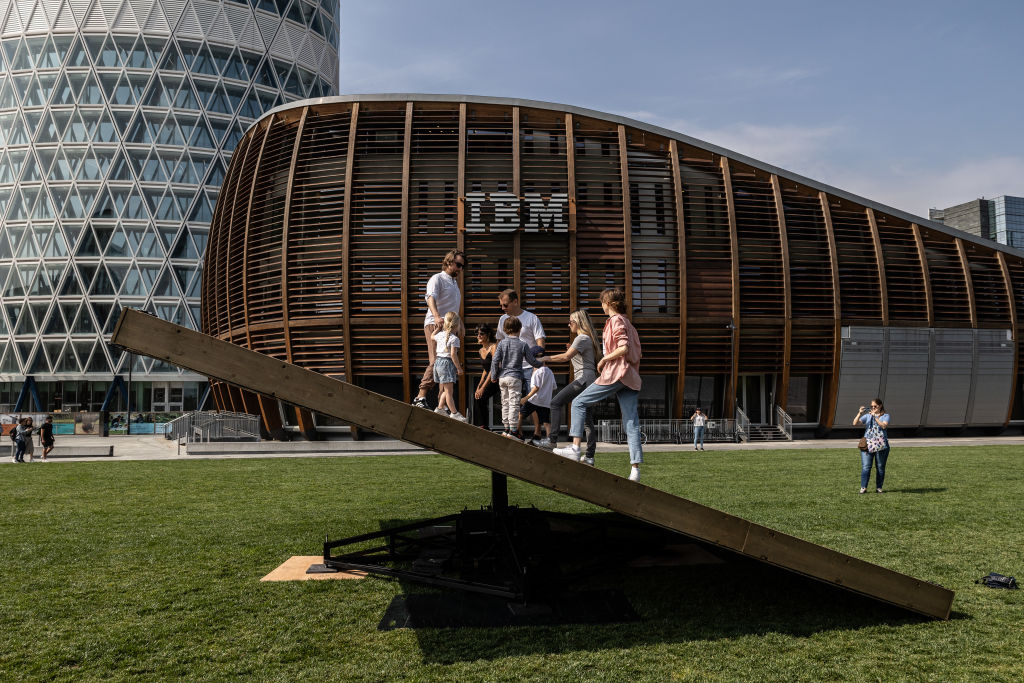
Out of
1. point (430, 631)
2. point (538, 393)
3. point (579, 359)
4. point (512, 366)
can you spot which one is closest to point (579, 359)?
point (579, 359)

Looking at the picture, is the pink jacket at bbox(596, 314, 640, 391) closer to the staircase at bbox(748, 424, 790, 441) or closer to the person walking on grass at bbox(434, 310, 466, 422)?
the person walking on grass at bbox(434, 310, 466, 422)

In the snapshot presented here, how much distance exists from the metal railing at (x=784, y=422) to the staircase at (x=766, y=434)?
129mm

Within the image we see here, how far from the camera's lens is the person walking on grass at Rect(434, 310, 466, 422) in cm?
925

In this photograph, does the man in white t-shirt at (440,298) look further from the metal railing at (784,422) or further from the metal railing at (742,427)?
the metal railing at (784,422)

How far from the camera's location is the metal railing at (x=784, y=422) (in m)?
36.1

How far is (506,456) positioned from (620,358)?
2400 millimetres

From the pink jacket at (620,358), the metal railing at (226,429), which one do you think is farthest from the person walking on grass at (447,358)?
the metal railing at (226,429)

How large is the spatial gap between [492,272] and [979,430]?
2866 centimetres

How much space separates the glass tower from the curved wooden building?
30.6 m

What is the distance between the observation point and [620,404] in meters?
7.94

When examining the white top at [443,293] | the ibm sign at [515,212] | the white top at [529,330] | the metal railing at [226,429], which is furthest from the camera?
the metal railing at [226,429]

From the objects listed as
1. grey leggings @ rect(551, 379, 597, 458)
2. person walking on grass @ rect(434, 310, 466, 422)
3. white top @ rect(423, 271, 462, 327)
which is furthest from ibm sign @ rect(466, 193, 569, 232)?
grey leggings @ rect(551, 379, 597, 458)

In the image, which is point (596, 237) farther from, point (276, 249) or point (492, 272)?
point (276, 249)

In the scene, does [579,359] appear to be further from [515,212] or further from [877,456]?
[515,212]
